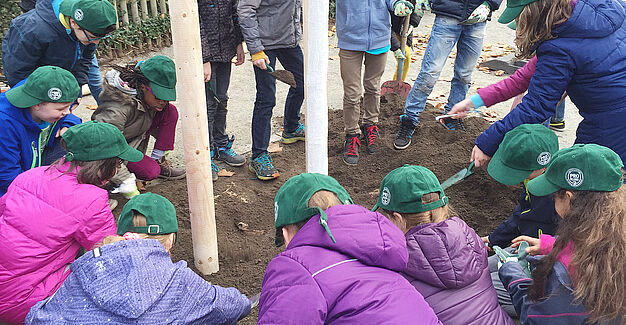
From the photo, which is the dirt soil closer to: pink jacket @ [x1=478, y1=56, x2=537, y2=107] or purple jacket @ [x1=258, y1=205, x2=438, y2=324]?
pink jacket @ [x1=478, y1=56, x2=537, y2=107]

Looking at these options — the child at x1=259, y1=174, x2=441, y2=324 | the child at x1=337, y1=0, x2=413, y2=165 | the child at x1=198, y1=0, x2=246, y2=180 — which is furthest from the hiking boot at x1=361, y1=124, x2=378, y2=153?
the child at x1=259, y1=174, x2=441, y2=324

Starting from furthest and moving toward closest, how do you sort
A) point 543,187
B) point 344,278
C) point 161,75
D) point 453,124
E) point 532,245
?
point 453,124
point 161,75
point 532,245
point 543,187
point 344,278

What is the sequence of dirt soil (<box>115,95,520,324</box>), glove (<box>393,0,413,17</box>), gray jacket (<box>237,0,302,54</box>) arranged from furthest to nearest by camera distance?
glove (<box>393,0,413,17</box>), gray jacket (<box>237,0,302,54</box>), dirt soil (<box>115,95,520,324</box>)

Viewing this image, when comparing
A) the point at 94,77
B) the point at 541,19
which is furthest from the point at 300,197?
the point at 94,77

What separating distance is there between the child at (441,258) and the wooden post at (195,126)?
1195mm

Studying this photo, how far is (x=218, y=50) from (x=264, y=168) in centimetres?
104

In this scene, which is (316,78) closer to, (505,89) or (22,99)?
(505,89)

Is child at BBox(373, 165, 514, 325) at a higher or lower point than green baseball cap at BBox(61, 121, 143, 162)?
lower

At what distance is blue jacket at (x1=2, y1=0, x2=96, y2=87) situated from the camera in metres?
3.67

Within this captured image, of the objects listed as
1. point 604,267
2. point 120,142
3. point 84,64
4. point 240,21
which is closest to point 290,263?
point 604,267

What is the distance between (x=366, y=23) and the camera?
461 cm

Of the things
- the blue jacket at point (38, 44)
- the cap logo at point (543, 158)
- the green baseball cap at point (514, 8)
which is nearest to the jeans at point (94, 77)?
the blue jacket at point (38, 44)

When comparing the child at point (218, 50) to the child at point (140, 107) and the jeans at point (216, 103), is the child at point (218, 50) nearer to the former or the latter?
the jeans at point (216, 103)

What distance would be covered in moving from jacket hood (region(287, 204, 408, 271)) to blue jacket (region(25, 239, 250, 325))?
1.57 ft
